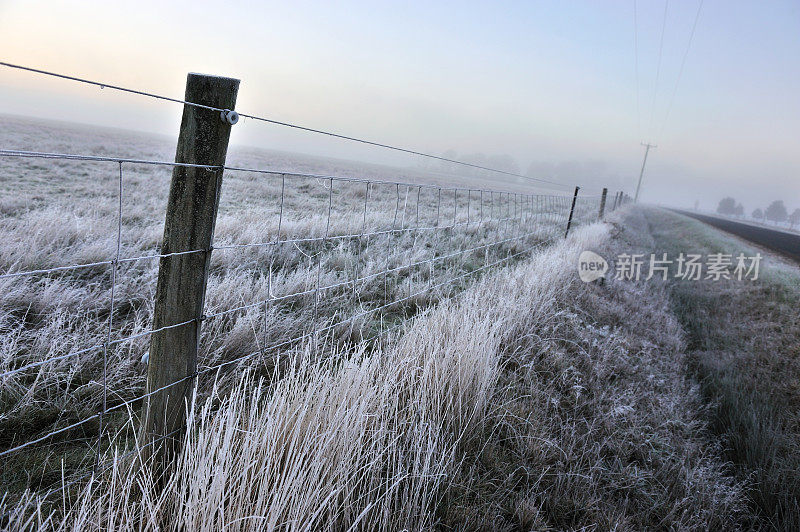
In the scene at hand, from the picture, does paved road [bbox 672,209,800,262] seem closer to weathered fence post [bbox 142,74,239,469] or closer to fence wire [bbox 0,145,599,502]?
fence wire [bbox 0,145,599,502]

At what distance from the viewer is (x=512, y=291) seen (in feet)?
15.7

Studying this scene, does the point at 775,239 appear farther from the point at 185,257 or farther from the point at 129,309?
the point at 185,257

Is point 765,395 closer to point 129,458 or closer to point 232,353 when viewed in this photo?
point 232,353

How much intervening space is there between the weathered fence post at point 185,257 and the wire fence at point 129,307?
30mm

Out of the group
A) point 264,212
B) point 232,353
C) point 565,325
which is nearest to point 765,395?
point 565,325

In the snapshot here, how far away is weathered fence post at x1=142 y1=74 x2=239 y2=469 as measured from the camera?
5.86 ft

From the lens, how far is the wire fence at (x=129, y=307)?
206 cm

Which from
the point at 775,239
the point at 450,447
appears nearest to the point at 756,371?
the point at 450,447

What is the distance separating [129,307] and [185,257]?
2.42 m

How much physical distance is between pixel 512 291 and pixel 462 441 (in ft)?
7.94

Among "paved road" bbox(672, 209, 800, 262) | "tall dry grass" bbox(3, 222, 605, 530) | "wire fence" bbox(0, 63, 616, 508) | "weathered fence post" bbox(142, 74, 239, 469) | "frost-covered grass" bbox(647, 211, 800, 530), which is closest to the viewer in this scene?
"tall dry grass" bbox(3, 222, 605, 530)

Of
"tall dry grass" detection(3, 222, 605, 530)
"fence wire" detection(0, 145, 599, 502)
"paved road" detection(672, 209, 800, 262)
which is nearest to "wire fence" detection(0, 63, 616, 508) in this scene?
"fence wire" detection(0, 145, 599, 502)

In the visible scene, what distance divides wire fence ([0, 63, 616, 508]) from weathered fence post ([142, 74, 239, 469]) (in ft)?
0.10

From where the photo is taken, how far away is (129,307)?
378 cm
